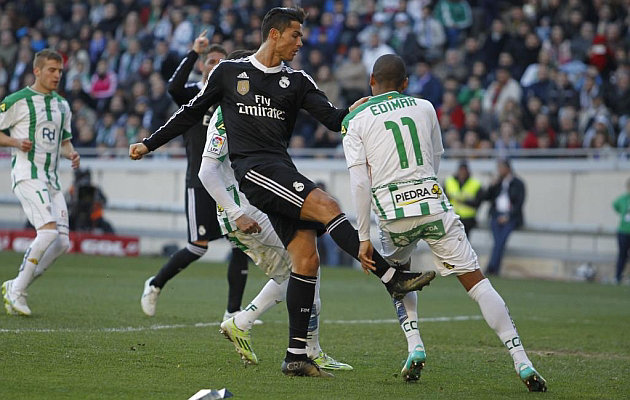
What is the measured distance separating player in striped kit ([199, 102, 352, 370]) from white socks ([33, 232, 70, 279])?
3206mm

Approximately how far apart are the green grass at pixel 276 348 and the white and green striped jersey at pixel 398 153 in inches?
45.9

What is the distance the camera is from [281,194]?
23.3 feet

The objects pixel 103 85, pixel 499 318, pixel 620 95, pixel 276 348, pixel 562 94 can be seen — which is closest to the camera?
pixel 499 318

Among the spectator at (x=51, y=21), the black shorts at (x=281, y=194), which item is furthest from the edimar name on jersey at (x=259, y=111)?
the spectator at (x=51, y=21)

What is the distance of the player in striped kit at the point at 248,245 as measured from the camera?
25.1 ft

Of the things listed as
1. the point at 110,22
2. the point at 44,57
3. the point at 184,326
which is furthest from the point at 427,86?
the point at 184,326

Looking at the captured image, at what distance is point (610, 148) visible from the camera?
1947 centimetres

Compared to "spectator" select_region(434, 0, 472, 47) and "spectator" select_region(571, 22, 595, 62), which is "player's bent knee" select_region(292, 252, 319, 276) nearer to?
"spectator" select_region(571, 22, 595, 62)

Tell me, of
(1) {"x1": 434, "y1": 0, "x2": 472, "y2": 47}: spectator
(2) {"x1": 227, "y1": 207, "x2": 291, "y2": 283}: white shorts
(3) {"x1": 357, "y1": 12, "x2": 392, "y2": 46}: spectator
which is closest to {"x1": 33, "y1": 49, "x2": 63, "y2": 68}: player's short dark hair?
(2) {"x1": 227, "y1": 207, "x2": 291, "y2": 283}: white shorts

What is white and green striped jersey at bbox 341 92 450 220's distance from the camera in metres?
6.93

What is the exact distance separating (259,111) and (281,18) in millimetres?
656

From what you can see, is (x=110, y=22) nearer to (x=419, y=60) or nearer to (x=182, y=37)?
(x=182, y=37)

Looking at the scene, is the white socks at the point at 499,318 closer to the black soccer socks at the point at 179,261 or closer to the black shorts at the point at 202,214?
the black shorts at the point at 202,214

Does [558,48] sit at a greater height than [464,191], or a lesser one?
greater
